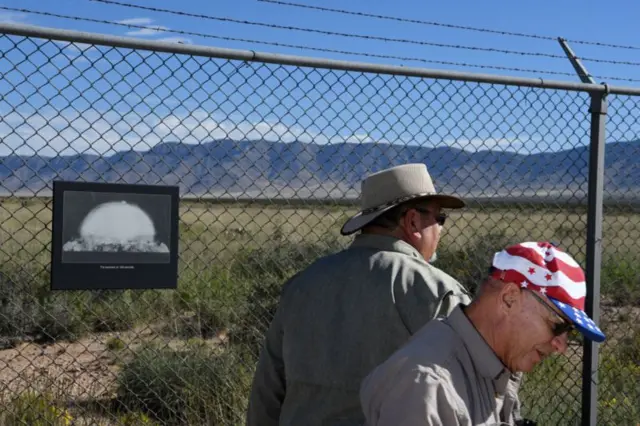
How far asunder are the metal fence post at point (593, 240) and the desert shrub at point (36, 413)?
111 inches

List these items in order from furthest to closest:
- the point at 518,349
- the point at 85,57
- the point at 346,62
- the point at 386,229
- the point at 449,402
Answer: the point at 346,62 → the point at 85,57 → the point at 386,229 → the point at 518,349 → the point at 449,402

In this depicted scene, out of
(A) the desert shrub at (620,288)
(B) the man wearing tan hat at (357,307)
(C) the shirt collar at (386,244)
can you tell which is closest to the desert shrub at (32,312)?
(B) the man wearing tan hat at (357,307)

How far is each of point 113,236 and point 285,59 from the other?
1.15 metres

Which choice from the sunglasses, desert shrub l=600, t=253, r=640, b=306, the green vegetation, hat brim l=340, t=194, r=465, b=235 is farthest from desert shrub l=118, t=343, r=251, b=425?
desert shrub l=600, t=253, r=640, b=306

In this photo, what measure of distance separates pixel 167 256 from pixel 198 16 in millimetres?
1081

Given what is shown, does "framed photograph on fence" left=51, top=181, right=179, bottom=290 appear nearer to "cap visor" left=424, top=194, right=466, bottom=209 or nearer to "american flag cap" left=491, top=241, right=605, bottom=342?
"cap visor" left=424, top=194, right=466, bottom=209

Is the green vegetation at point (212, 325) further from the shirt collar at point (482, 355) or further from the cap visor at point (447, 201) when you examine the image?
the shirt collar at point (482, 355)

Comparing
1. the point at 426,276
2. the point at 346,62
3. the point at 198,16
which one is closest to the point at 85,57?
the point at 198,16

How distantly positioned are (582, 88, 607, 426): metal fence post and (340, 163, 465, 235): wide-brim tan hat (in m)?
1.88

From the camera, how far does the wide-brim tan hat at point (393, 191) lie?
3.42 m

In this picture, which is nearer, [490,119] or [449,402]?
[449,402]

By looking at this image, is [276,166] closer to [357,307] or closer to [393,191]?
[393,191]

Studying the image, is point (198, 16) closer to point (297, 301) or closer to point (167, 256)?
point (167, 256)

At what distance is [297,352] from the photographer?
3.26 meters
